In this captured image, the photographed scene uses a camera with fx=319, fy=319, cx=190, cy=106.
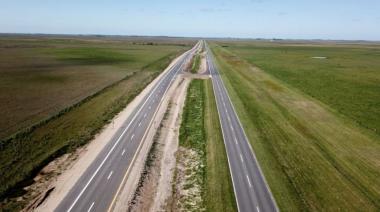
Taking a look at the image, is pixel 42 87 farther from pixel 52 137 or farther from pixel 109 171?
pixel 109 171

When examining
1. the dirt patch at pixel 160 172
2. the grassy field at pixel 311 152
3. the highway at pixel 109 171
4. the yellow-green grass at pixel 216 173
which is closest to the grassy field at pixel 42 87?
the highway at pixel 109 171

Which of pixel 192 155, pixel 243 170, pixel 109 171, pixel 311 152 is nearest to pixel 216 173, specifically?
pixel 243 170

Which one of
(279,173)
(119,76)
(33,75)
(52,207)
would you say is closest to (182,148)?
(279,173)

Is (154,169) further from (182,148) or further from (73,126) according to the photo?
(73,126)

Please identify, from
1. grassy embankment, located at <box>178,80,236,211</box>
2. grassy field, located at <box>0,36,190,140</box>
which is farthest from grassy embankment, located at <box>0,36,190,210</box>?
grassy embankment, located at <box>178,80,236,211</box>

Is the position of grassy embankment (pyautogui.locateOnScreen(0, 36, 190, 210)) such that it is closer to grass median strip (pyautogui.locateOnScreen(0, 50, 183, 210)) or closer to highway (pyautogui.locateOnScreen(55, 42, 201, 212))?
grass median strip (pyautogui.locateOnScreen(0, 50, 183, 210))

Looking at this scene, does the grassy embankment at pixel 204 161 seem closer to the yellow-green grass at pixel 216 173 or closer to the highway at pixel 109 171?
the yellow-green grass at pixel 216 173
